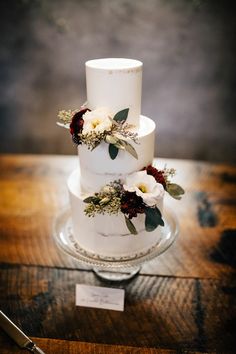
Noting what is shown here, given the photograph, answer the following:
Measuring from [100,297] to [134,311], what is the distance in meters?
0.12

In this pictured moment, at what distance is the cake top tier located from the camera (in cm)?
117

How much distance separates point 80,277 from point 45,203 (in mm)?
500

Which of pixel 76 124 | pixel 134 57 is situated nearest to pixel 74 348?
pixel 76 124

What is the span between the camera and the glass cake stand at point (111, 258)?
4.19 feet

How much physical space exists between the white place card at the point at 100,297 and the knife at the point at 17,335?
8.6 inches

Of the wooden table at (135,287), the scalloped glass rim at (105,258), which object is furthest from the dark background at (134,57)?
the scalloped glass rim at (105,258)

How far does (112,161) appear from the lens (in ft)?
4.04

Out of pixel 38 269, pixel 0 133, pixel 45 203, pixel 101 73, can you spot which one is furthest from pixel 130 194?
pixel 0 133

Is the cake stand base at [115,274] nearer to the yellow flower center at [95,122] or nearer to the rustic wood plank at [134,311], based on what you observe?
the rustic wood plank at [134,311]

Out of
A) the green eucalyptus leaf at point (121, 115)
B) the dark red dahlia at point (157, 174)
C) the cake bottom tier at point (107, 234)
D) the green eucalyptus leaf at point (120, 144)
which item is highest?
the green eucalyptus leaf at point (121, 115)

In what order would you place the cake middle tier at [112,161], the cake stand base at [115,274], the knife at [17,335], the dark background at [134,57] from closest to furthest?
the knife at [17,335] < the cake middle tier at [112,161] < the cake stand base at [115,274] < the dark background at [134,57]

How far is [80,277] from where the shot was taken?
55.1 inches

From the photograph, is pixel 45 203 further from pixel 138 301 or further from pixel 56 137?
pixel 56 137

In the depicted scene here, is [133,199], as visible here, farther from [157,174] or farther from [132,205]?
[157,174]
